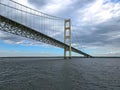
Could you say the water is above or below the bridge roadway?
below

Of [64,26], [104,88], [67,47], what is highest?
[64,26]

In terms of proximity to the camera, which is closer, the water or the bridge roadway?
the water

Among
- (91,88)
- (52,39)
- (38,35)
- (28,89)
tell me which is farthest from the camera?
(52,39)

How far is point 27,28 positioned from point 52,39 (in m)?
15.0

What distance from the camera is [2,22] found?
31703mm

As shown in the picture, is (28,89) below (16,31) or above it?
below

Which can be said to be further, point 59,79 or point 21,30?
point 21,30

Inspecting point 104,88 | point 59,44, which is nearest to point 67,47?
point 59,44

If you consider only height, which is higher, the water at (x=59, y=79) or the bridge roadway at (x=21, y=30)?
the bridge roadway at (x=21, y=30)

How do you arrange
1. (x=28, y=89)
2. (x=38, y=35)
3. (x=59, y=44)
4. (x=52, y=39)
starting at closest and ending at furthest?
(x=28, y=89)
(x=38, y=35)
(x=52, y=39)
(x=59, y=44)

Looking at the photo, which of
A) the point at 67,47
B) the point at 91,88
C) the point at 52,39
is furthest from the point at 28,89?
the point at 67,47

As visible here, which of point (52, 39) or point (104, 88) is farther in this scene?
point (52, 39)

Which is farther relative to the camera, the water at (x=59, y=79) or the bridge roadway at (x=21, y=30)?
the bridge roadway at (x=21, y=30)

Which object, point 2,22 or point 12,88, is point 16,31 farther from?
point 12,88
